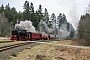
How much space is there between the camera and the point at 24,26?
6519 cm

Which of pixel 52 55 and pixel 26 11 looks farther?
pixel 26 11

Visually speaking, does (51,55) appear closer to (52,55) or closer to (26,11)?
(52,55)

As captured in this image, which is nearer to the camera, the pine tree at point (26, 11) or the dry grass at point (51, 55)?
the dry grass at point (51, 55)

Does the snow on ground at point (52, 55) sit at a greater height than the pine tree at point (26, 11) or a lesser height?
lesser

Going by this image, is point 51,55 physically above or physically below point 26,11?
below

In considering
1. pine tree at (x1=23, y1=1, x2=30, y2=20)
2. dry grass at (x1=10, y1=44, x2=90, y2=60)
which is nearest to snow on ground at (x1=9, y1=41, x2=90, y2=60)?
dry grass at (x1=10, y1=44, x2=90, y2=60)

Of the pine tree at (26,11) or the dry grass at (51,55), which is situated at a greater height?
the pine tree at (26,11)

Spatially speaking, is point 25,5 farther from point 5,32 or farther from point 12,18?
point 5,32

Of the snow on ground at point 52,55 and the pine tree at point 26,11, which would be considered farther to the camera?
the pine tree at point 26,11

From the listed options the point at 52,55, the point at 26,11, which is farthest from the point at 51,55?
the point at 26,11

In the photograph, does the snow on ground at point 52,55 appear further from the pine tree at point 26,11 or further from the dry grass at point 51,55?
the pine tree at point 26,11

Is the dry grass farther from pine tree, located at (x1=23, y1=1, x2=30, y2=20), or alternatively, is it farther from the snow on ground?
pine tree, located at (x1=23, y1=1, x2=30, y2=20)

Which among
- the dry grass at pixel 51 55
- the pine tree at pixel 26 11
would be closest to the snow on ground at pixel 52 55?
the dry grass at pixel 51 55

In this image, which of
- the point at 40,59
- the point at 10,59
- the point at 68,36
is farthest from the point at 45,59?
the point at 68,36
